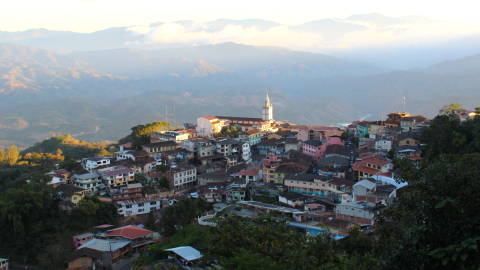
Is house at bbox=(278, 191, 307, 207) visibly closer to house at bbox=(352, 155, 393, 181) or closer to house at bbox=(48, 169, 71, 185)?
house at bbox=(352, 155, 393, 181)

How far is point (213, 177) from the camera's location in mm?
24969

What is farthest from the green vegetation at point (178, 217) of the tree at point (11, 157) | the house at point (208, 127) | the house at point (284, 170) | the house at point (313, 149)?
the tree at point (11, 157)

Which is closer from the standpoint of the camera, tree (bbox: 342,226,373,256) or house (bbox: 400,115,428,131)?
tree (bbox: 342,226,373,256)

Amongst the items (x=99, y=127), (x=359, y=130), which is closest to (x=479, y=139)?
(x=359, y=130)

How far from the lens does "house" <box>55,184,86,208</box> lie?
22.0m

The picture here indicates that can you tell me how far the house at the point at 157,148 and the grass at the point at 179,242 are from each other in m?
12.0

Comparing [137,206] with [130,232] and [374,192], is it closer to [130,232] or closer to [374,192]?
[130,232]

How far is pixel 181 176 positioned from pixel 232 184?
4312 mm

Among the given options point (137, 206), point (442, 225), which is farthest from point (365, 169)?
point (442, 225)

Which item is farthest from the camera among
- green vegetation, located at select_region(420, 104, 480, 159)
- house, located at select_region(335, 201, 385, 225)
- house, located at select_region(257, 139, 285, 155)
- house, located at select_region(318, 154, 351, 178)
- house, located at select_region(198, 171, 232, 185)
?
house, located at select_region(257, 139, 285, 155)

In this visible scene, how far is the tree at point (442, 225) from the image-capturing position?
485 centimetres

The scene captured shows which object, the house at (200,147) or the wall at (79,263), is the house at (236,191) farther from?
the wall at (79,263)

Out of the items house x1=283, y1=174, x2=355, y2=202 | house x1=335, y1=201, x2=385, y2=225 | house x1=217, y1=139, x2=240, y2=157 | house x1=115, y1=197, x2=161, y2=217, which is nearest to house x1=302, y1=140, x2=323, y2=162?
house x1=217, y1=139, x2=240, y2=157

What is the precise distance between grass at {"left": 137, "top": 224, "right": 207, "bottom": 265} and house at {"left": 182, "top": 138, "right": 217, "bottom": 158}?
41.3 ft
